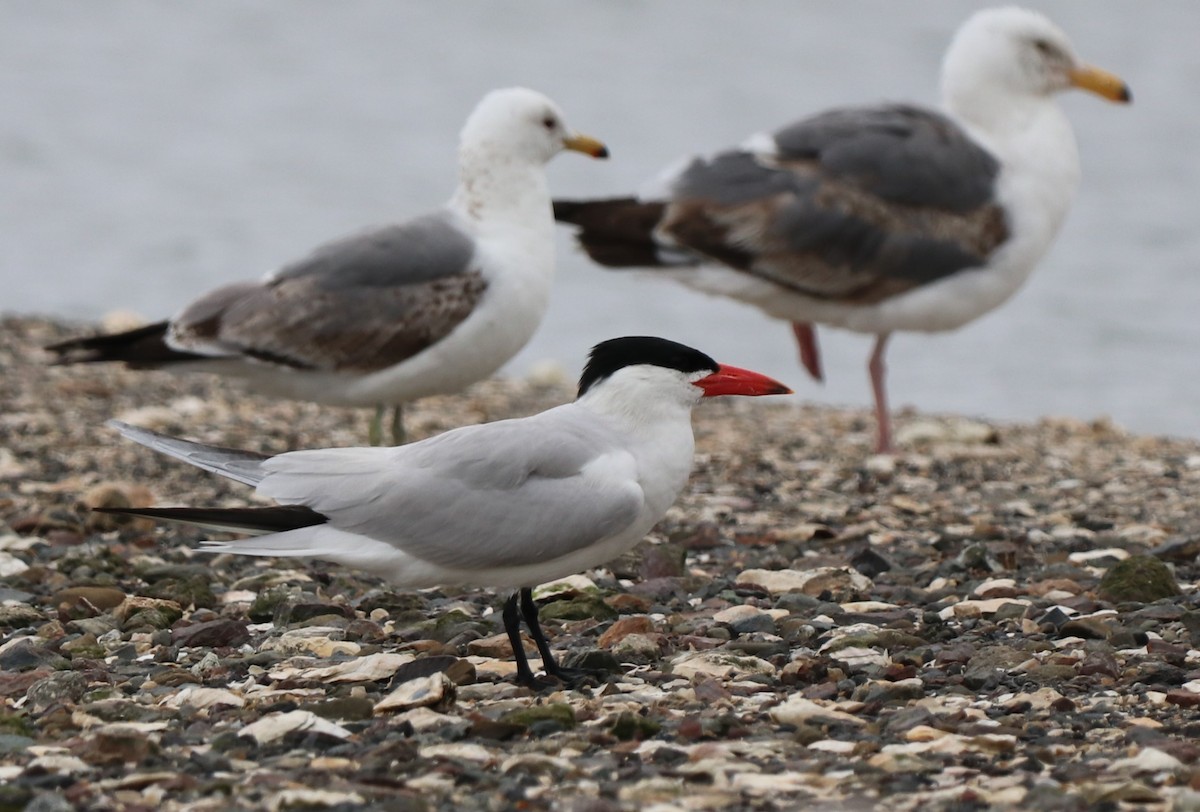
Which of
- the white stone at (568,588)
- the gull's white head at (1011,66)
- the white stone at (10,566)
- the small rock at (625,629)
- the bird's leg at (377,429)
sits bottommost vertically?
the small rock at (625,629)

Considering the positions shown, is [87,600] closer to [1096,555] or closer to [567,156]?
[1096,555]

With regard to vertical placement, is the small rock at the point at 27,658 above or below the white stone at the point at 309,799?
above

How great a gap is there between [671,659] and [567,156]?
1532 cm

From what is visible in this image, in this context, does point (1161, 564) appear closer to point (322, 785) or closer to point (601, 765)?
point (601, 765)

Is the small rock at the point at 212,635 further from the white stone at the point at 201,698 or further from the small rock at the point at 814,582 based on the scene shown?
the small rock at the point at 814,582

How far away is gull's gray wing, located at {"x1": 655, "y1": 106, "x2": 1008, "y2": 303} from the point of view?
800 centimetres

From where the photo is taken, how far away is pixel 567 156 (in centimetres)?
1945

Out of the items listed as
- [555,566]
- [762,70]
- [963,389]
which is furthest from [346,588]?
[762,70]

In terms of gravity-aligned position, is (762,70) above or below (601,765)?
above

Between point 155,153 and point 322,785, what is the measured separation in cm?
1697

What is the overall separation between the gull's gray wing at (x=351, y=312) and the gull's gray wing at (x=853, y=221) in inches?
64.0

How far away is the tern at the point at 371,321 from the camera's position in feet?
22.0

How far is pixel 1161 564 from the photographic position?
16.9ft

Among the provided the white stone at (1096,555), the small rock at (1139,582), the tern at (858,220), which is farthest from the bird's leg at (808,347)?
the small rock at (1139,582)
